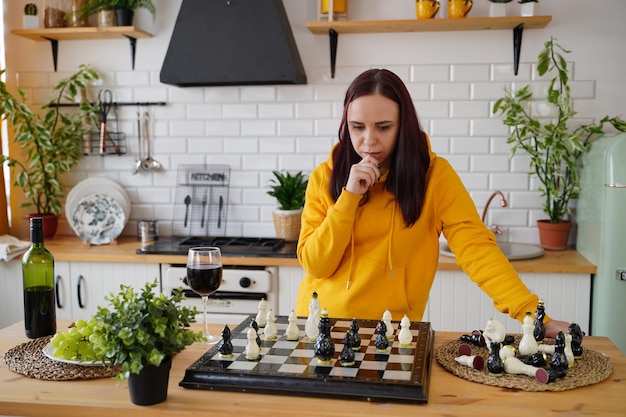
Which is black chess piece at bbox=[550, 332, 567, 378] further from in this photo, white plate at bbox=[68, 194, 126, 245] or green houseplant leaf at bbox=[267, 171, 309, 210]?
white plate at bbox=[68, 194, 126, 245]

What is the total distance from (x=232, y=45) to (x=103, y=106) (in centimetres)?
92

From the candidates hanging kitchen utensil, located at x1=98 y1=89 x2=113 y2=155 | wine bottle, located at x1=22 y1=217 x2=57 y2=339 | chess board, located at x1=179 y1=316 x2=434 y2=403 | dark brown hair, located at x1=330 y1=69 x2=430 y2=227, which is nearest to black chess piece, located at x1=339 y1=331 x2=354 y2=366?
A: chess board, located at x1=179 y1=316 x2=434 y2=403

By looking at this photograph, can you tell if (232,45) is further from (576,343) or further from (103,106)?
(576,343)

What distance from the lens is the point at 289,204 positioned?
3.85 m

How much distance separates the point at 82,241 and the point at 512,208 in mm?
2358

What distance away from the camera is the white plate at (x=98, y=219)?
396 cm

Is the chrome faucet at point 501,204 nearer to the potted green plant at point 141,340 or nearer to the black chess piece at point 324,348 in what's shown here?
the black chess piece at point 324,348

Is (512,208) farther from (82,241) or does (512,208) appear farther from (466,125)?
(82,241)

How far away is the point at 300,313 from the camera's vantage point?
2312 mm

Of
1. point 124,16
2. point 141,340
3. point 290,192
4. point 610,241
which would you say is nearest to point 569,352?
point 141,340

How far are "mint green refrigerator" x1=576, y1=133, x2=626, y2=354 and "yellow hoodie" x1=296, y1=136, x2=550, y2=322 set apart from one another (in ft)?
3.69

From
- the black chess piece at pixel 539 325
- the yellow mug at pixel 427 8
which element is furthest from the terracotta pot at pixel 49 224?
the black chess piece at pixel 539 325

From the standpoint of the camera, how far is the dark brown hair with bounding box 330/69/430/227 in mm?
2191

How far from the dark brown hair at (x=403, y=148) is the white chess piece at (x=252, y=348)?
0.73 metres
